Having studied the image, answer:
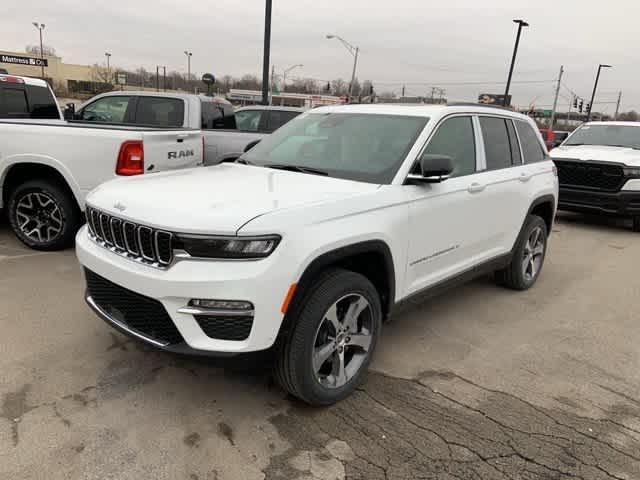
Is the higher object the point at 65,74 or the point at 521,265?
the point at 65,74

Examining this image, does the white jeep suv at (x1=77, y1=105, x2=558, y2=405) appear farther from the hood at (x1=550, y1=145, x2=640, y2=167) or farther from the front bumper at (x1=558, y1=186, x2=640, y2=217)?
the hood at (x1=550, y1=145, x2=640, y2=167)

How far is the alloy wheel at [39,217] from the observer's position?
5473 mm

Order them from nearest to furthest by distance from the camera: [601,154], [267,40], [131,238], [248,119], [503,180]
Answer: [131,238] < [503,180] < [601,154] < [248,119] < [267,40]

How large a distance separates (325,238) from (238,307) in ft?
1.98

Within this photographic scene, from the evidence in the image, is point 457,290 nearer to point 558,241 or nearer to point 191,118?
point 558,241

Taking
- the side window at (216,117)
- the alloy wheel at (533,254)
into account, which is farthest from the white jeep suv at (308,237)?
the side window at (216,117)

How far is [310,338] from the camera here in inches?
107

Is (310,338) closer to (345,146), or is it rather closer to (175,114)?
(345,146)

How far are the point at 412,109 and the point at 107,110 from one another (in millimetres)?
5952

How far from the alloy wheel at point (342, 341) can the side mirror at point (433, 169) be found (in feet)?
3.02

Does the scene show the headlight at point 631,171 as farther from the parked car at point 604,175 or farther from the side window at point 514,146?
the side window at point 514,146

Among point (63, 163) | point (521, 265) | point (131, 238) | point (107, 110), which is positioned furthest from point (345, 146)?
point (107, 110)

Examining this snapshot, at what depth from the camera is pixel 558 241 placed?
8008mm

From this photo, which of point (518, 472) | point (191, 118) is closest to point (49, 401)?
point (518, 472)
